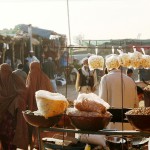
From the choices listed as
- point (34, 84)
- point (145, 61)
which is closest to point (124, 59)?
point (145, 61)

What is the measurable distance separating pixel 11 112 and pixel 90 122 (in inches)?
168

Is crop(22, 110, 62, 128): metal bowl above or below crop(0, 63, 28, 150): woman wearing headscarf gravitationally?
above

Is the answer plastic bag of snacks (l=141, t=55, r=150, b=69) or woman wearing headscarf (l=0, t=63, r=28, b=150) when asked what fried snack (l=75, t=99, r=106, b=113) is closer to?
plastic bag of snacks (l=141, t=55, r=150, b=69)

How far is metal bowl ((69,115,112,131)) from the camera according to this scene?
10.5 ft

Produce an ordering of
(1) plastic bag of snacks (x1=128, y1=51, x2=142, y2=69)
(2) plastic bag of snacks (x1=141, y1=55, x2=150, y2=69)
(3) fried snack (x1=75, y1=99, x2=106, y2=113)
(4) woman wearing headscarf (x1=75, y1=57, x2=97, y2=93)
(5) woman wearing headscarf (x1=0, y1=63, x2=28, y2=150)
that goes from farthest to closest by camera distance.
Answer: (4) woman wearing headscarf (x1=75, y1=57, x2=97, y2=93), (5) woman wearing headscarf (x1=0, y1=63, x2=28, y2=150), (2) plastic bag of snacks (x1=141, y1=55, x2=150, y2=69), (1) plastic bag of snacks (x1=128, y1=51, x2=142, y2=69), (3) fried snack (x1=75, y1=99, x2=106, y2=113)

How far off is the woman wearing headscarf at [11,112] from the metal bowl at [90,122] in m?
4.10

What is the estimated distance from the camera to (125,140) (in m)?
4.43

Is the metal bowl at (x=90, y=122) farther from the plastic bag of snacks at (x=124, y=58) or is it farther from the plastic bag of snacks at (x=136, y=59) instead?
the plastic bag of snacks at (x=136, y=59)

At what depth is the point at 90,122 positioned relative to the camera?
10.6 feet

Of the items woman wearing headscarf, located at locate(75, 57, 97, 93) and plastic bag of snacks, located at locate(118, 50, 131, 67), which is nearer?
plastic bag of snacks, located at locate(118, 50, 131, 67)

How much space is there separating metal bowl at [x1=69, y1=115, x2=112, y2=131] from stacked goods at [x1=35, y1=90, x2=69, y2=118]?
169 mm

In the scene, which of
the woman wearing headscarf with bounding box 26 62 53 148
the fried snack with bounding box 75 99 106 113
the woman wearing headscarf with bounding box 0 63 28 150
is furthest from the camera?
the woman wearing headscarf with bounding box 26 62 53 148

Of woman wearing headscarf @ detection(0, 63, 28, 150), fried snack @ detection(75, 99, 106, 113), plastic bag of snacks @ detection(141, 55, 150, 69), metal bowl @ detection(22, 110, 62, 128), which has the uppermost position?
plastic bag of snacks @ detection(141, 55, 150, 69)

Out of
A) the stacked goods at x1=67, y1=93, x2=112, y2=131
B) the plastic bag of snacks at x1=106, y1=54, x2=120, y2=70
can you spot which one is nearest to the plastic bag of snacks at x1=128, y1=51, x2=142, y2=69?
the plastic bag of snacks at x1=106, y1=54, x2=120, y2=70
